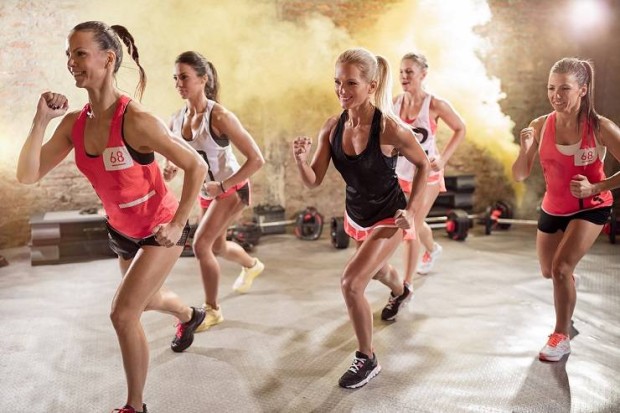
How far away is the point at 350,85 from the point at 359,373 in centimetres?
150

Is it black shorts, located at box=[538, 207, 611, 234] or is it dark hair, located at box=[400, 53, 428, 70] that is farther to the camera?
dark hair, located at box=[400, 53, 428, 70]

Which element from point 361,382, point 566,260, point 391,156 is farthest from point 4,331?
point 566,260

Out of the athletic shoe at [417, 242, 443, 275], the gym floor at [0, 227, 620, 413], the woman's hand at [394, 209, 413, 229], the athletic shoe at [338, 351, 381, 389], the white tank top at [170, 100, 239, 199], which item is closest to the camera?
the woman's hand at [394, 209, 413, 229]

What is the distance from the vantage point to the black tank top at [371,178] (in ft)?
9.59

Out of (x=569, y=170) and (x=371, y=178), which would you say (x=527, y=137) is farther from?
(x=371, y=178)

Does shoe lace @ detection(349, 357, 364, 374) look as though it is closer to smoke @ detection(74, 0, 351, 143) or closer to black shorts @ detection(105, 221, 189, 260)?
black shorts @ detection(105, 221, 189, 260)

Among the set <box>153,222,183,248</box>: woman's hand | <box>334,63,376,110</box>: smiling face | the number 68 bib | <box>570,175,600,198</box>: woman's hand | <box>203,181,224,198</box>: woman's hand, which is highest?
<box>334,63,376,110</box>: smiling face

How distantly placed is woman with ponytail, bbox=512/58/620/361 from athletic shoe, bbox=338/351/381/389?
104 centimetres

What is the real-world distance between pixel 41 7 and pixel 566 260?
5985 millimetres

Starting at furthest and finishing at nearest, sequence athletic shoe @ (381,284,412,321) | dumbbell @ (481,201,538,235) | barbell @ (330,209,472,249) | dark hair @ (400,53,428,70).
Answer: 1. dumbbell @ (481,201,538,235)
2. barbell @ (330,209,472,249)
3. dark hair @ (400,53,428,70)
4. athletic shoe @ (381,284,412,321)

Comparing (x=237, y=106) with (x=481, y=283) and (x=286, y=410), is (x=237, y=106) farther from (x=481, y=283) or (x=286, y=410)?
(x=286, y=410)

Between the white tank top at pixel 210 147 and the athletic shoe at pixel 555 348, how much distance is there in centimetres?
225

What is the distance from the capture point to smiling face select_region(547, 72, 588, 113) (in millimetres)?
3062

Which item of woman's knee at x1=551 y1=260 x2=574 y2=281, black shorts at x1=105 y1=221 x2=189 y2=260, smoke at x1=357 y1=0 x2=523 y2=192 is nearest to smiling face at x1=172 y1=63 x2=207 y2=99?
black shorts at x1=105 y1=221 x2=189 y2=260
